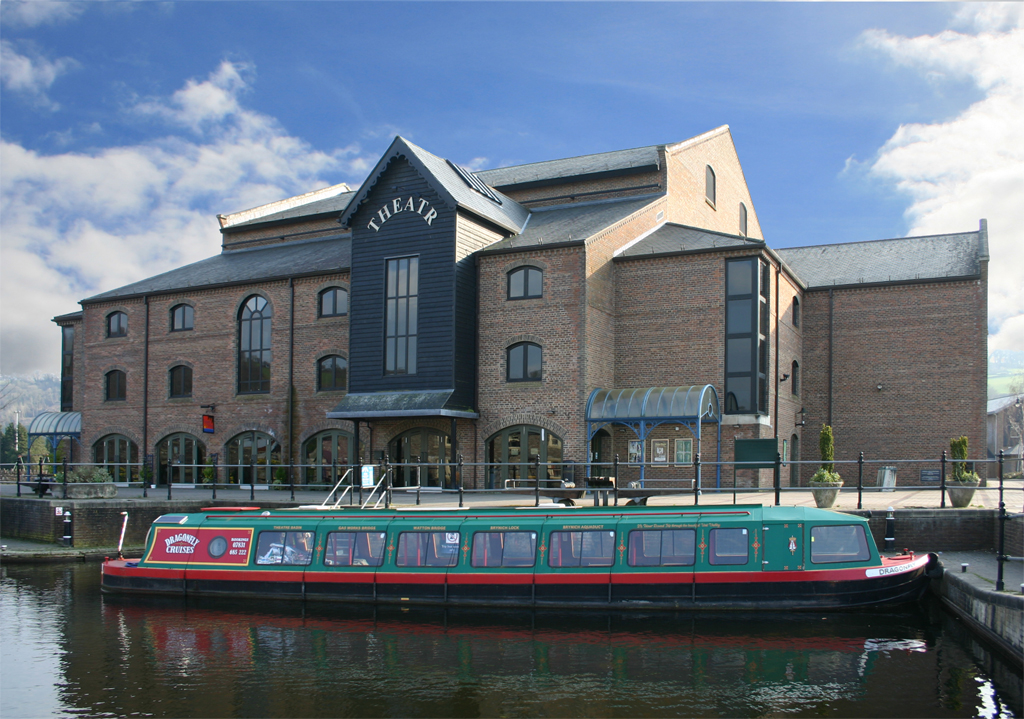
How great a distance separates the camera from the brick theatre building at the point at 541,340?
1079 inches

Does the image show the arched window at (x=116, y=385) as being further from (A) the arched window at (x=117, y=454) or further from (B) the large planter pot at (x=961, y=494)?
(B) the large planter pot at (x=961, y=494)

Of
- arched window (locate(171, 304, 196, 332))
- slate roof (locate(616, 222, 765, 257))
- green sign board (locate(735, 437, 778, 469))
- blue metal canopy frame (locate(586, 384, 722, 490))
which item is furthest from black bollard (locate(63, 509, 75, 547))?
green sign board (locate(735, 437, 778, 469))

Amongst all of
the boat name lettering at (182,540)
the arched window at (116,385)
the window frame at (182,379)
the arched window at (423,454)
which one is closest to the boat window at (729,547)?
the boat name lettering at (182,540)

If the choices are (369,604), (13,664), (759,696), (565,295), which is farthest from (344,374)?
(759,696)

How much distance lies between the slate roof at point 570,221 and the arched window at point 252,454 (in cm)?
1164

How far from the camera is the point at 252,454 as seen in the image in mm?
32844

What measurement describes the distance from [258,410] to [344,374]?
4.09 meters

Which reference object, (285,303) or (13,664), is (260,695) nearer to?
(13,664)

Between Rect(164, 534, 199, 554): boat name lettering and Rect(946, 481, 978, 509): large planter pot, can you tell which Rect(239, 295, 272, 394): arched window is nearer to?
Rect(164, 534, 199, 554): boat name lettering

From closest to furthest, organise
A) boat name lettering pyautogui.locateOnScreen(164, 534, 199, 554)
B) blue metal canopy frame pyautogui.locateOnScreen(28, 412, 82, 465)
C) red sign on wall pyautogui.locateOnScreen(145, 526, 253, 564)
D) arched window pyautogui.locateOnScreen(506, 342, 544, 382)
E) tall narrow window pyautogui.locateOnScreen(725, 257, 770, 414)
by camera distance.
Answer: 1. red sign on wall pyautogui.locateOnScreen(145, 526, 253, 564)
2. boat name lettering pyautogui.locateOnScreen(164, 534, 199, 554)
3. tall narrow window pyautogui.locateOnScreen(725, 257, 770, 414)
4. arched window pyautogui.locateOnScreen(506, 342, 544, 382)
5. blue metal canopy frame pyautogui.locateOnScreen(28, 412, 82, 465)

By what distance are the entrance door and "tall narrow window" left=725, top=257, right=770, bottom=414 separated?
439 inches

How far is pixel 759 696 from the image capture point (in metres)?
11.6

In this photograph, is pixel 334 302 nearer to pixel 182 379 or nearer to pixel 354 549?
pixel 182 379

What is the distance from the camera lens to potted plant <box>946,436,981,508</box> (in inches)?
734
